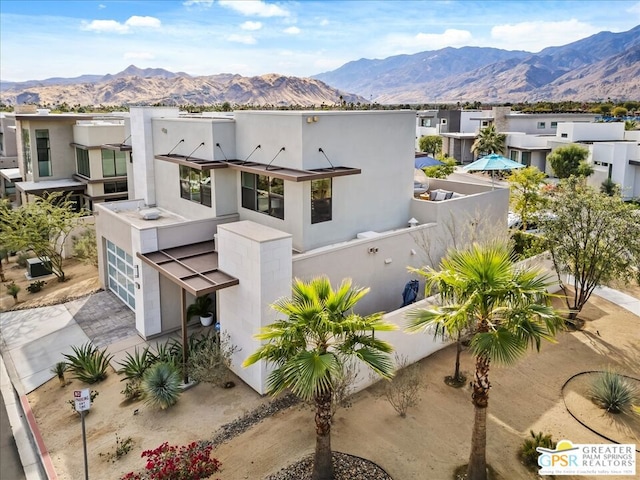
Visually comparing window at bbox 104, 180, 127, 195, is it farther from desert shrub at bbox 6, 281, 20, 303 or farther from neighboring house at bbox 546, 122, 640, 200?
neighboring house at bbox 546, 122, 640, 200

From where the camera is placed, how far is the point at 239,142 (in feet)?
63.8

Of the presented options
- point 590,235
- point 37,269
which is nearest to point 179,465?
point 590,235

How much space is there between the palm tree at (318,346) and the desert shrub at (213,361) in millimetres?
4532

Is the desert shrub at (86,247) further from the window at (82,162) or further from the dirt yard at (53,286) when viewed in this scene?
the window at (82,162)

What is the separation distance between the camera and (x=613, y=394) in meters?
12.6

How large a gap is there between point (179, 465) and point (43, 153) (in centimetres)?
2966

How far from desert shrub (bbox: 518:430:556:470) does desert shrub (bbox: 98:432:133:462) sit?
8563 mm

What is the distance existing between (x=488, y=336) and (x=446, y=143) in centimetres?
6252

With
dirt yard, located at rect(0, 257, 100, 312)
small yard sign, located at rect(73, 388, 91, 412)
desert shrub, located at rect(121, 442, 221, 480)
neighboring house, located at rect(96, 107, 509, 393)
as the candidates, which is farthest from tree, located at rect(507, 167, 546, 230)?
small yard sign, located at rect(73, 388, 91, 412)

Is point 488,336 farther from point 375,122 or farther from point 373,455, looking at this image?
point 375,122

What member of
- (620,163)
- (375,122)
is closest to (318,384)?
(375,122)

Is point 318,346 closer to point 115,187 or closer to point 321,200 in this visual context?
point 321,200

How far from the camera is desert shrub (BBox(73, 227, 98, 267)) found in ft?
78.9

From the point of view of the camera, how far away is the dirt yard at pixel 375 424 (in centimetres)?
1100
